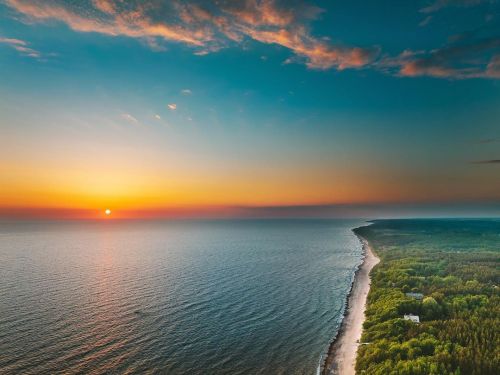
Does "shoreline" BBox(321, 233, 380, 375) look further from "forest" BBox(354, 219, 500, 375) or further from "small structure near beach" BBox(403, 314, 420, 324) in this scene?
"small structure near beach" BBox(403, 314, 420, 324)

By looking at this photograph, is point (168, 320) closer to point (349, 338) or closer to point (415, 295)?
point (349, 338)

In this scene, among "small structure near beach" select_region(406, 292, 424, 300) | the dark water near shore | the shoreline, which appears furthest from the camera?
"small structure near beach" select_region(406, 292, 424, 300)

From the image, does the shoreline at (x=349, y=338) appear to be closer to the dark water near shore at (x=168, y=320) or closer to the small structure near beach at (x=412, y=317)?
the dark water near shore at (x=168, y=320)

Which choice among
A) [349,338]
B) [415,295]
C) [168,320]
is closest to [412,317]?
[349,338]

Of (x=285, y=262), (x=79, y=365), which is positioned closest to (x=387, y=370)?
(x=79, y=365)

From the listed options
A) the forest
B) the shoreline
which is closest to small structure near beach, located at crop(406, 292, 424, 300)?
the forest

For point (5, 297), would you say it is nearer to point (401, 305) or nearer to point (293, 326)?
point (293, 326)

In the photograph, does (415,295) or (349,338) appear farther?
(415,295)

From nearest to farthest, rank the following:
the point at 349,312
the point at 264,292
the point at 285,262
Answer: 1. the point at 349,312
2. the point at 264,292
3. the point at 285,262
